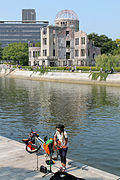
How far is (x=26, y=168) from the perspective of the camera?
11.9m

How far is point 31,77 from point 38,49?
1020 inches

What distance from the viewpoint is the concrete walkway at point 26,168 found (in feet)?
36.4

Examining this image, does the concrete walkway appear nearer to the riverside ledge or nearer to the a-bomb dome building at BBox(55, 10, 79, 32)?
the riverside ledge

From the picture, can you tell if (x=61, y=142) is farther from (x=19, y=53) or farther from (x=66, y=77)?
(x=19, y=53)

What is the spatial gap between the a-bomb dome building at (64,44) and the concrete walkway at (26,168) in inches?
3501

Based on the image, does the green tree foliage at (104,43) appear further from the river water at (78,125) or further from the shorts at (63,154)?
the shorts at (63,154)

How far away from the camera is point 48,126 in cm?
2403

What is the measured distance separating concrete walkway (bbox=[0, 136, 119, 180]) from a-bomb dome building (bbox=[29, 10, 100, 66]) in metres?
88.9

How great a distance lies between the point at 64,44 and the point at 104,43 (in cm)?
2152

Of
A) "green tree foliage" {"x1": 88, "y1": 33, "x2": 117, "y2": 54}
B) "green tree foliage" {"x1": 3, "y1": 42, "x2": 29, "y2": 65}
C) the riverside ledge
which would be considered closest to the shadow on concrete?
the riverside ledge

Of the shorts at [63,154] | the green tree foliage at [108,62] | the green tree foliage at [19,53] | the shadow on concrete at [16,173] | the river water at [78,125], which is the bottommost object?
the river water at [78,125]

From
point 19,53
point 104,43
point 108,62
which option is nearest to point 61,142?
point 108,62

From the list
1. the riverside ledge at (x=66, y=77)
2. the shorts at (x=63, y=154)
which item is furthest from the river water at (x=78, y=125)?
the riverside ledge at (x=66, y=77)

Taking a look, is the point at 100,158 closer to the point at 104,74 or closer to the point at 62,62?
the point at 104,74
